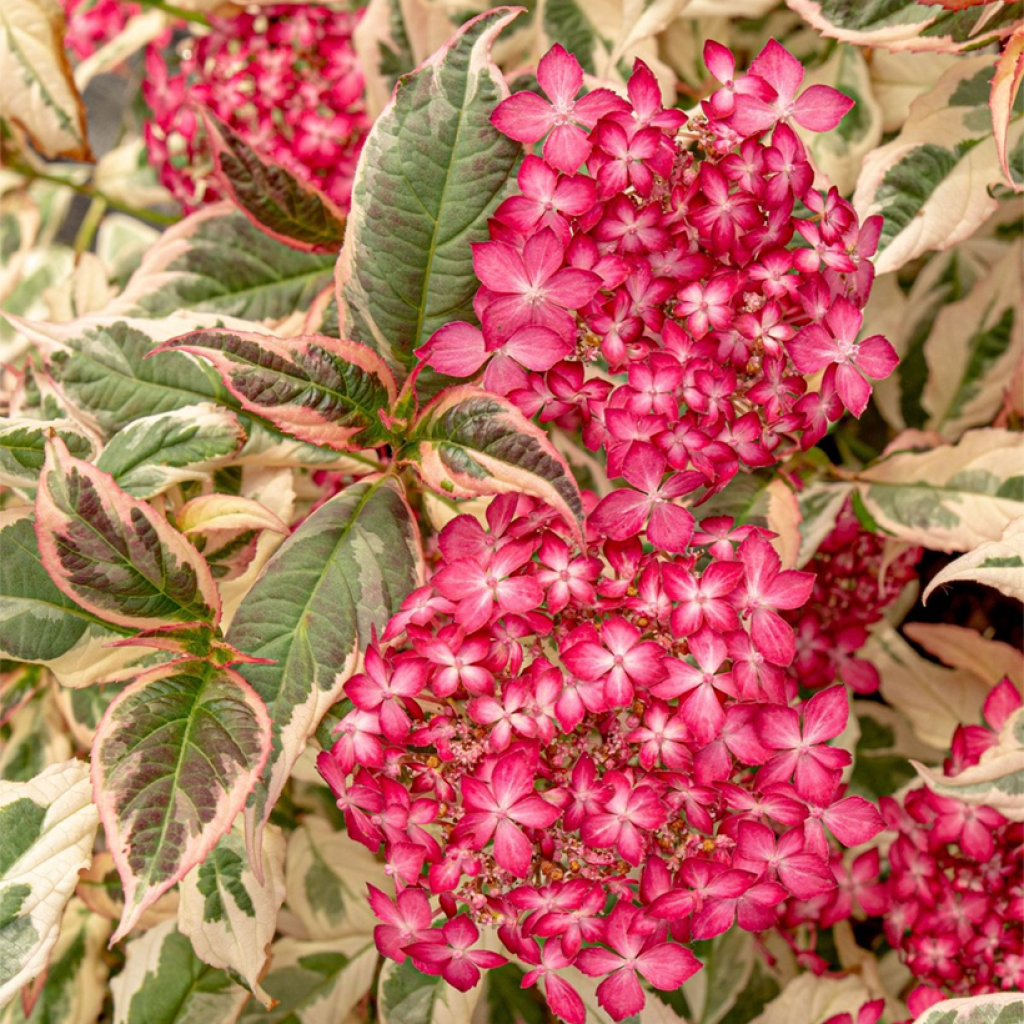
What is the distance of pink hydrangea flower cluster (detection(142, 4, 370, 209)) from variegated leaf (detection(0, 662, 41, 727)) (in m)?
0.55

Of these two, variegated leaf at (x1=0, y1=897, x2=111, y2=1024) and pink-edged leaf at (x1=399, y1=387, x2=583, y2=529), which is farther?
variegated leaf at (x1=0, y1=897, x2=111, y2=1024)

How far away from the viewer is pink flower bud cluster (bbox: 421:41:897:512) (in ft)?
2.12

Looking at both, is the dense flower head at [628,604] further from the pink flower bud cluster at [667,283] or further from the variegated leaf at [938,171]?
the variegated leaf at [938,171]

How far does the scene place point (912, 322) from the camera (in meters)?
1.18

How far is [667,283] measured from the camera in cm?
67

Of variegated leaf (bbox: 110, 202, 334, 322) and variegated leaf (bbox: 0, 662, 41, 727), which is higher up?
variegated leaf (bbox: 110, 202, 334, 322)

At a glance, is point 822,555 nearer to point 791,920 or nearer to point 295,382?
point 791,920

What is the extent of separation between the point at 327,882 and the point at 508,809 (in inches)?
21.5

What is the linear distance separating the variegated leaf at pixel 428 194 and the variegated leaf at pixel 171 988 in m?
0.64

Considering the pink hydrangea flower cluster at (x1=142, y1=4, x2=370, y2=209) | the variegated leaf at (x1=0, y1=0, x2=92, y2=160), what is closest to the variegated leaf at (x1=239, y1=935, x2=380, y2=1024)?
the pink hydrangea flower cluster at (x1=142, y1=4, x2=370, y2=209)

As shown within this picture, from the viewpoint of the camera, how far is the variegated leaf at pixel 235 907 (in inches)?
30.9

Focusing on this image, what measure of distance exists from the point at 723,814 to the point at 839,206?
417 mm

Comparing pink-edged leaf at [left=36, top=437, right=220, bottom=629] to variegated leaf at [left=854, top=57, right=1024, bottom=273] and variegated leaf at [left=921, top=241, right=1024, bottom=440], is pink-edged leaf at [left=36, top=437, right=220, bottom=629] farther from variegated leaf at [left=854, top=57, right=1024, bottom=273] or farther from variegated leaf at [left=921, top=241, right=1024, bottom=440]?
variegated leaf at [left=921, top=241, right=1024, bottom=440]

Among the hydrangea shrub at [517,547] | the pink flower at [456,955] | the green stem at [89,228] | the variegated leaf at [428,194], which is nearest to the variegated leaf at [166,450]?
the hydrangea shrub at [517,547]
